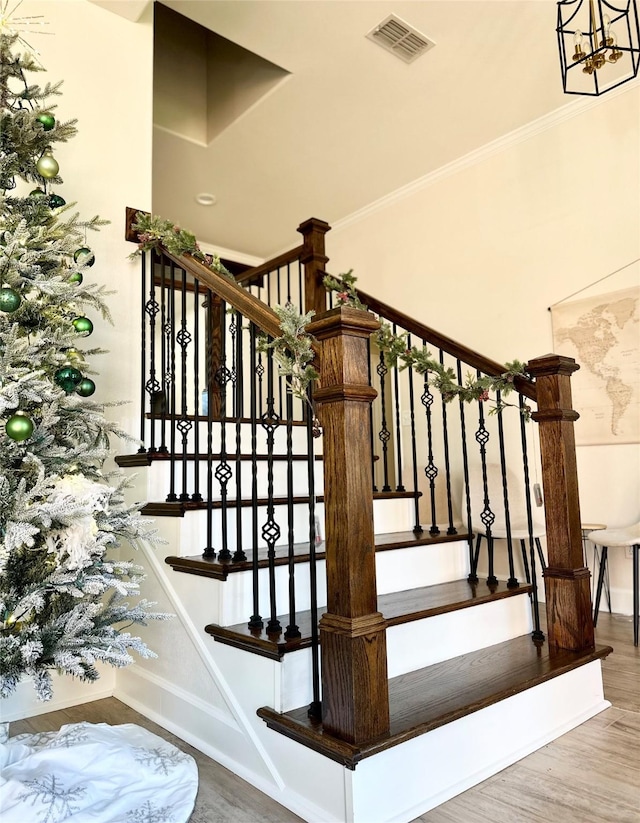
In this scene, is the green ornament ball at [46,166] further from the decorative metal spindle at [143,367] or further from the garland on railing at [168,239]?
the decorative metal spindle at [143,367]

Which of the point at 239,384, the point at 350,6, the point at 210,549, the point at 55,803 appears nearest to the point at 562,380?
the point at 239,384

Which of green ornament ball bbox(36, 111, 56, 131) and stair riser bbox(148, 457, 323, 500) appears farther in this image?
stair riser bbox(148, 457, 323, 500)

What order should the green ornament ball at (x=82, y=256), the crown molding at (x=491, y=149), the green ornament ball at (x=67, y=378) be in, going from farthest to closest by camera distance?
the crown molding at (x=491, y=149)
the green ornament ball at (x=82, y=256)
the green ornament ball at (x=67, y=378)

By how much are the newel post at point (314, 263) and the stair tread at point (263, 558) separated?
1.55 metres

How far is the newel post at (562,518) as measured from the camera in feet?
6.86

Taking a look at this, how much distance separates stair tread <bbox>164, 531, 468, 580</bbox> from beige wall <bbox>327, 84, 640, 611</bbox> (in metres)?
1.78

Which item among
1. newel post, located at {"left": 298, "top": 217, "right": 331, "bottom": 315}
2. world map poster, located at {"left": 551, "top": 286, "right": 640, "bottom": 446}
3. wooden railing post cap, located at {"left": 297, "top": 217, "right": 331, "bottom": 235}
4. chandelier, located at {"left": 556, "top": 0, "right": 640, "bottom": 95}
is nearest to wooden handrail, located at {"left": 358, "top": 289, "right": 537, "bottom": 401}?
newel post, located at {"left": 298, "top": 217, "right": 331, "bottom": 315}

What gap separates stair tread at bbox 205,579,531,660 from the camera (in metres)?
1.61

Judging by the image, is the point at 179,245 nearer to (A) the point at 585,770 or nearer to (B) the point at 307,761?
(B) the point at 307,761

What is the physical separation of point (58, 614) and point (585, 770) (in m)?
1.59

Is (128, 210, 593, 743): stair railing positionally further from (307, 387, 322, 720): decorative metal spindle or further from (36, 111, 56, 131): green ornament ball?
(36, 111, 56, 131): green ornament ball

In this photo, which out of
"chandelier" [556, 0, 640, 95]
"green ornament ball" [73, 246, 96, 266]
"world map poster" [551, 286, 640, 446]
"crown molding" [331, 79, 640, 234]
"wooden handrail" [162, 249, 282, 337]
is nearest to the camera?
"wooden handrail" [162, 249, 282, 337]

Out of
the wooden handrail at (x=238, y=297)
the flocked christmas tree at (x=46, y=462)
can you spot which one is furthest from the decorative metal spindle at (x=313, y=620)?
the flocked christmas tree at (x=46, y=462)

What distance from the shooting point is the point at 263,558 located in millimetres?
1963
